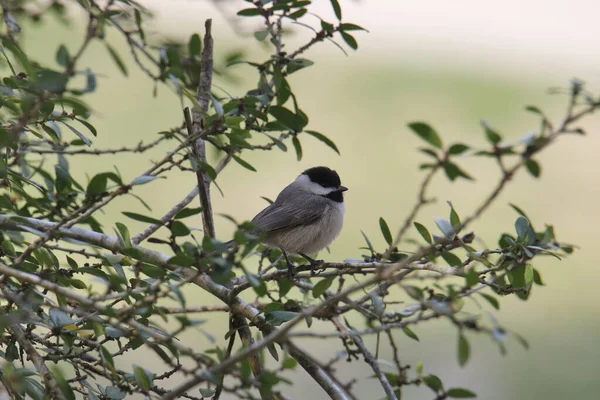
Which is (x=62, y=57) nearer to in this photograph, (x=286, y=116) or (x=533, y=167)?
(x=286, y=116)

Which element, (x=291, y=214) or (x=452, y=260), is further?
(x=291, y=214)

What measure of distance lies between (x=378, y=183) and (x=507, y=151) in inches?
339

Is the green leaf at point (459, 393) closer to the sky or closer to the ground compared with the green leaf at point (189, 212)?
closer to the ground

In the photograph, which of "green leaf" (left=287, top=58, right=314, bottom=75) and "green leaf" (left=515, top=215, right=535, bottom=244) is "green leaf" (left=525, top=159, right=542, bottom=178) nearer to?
"green leaf" (left=515, top=215, right=535, bottom=244)

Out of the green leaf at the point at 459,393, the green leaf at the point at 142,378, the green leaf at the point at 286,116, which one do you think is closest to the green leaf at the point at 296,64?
the green leaf at the point at 286,116

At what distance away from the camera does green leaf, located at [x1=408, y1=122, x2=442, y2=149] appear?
4.99 ft

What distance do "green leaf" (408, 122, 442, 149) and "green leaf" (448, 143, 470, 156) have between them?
0.04 meters

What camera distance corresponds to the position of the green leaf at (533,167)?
4.98ft

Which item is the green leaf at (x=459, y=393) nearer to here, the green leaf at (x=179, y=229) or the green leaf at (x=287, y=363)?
the green leaf at (x=287, y=363)

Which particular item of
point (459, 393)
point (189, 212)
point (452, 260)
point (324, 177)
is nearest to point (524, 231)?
point (452, 260)

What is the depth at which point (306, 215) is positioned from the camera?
168 inches

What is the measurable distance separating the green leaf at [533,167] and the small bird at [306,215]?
2.43 metres

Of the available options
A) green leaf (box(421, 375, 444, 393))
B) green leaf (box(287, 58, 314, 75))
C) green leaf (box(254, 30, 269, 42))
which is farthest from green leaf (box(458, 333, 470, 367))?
green leaf (box(254, 30, 269, 42))

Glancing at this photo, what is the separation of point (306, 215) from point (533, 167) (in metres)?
2.77
